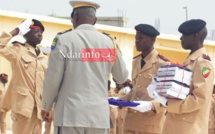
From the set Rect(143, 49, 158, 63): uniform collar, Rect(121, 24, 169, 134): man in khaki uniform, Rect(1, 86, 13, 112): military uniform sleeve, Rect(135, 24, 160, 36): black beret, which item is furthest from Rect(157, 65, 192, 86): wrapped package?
Rect(1, 86, 13, 112): military uniform sleeve

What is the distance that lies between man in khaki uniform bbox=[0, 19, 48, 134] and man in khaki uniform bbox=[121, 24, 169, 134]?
1298mm

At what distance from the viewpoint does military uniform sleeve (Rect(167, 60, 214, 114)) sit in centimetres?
502

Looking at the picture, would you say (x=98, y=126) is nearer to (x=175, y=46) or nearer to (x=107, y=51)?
(x=107, y=51)

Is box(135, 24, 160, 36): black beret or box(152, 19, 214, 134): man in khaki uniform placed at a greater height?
box(135, 24, 160, 36): black beret

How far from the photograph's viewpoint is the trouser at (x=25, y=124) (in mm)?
6660

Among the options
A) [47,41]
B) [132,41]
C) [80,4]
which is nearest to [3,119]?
[47,41]

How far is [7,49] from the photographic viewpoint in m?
6.71

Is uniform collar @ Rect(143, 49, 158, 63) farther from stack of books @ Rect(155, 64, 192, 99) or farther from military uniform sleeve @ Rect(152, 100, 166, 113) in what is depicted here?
stack of books @ Rect(155, 64, 192, 99)

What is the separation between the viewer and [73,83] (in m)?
4.78

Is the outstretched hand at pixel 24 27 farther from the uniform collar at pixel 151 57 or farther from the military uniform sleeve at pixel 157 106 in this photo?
the military uniform sleeve at pixel 157 106

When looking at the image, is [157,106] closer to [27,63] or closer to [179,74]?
[179,74]

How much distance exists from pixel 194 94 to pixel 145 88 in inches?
51.4

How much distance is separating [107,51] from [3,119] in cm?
→ 1023

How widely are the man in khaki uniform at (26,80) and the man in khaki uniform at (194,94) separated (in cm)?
213
